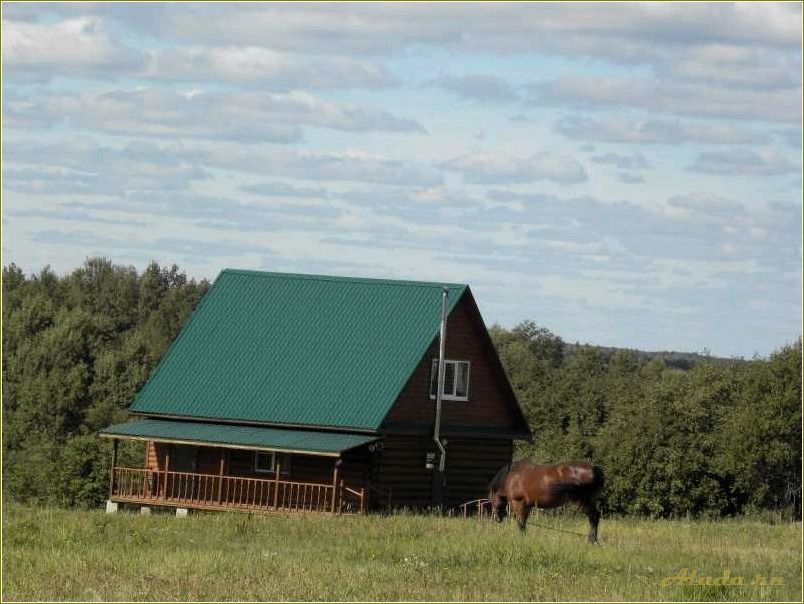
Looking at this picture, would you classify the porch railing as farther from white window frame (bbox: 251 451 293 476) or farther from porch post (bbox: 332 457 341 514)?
white window frame (bbox: 251 451 293 476)

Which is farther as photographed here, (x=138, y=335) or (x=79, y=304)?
(x=79, y=304)

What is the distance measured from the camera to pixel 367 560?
25344 millimetres

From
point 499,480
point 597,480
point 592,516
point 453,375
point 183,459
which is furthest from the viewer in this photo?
point 183,459

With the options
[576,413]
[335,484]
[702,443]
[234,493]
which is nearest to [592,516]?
[335,484]

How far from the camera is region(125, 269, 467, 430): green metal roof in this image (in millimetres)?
42656

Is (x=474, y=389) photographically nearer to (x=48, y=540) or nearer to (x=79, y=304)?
(x=48, y=540)

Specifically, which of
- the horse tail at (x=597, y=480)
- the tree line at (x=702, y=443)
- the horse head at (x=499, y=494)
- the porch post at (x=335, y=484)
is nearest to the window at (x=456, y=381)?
the porch post at (x=335, y=484)

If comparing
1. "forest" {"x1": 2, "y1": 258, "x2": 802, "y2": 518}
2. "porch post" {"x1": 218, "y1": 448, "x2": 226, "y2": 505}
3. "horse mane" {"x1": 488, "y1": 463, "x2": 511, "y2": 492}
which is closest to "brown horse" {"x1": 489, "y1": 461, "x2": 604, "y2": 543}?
"horse mane" {"x1": 488, "y1": 463, "x2": 511, "y2": 492}

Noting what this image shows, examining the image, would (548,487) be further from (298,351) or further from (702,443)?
(702,443)

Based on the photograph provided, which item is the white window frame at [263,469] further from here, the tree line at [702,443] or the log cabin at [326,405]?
the tree line at [702,443]

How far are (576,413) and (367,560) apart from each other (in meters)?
52.0

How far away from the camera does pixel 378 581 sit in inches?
876

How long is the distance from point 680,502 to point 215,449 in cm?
2489

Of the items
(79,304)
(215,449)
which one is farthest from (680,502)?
(79,304)
